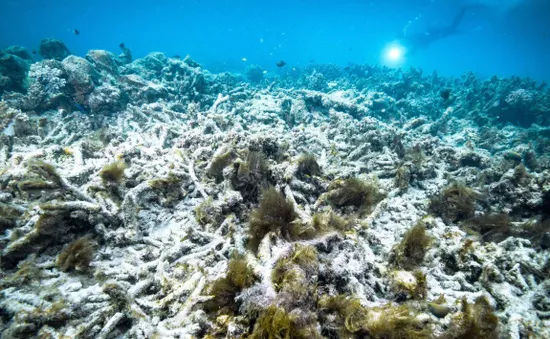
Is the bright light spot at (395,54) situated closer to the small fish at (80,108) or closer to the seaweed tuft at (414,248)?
the small fish at (80,108)

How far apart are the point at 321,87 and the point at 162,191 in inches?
667

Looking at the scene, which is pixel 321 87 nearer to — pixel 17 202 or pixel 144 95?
pixel 144 95

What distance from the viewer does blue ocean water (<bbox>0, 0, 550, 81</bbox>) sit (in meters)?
52.4

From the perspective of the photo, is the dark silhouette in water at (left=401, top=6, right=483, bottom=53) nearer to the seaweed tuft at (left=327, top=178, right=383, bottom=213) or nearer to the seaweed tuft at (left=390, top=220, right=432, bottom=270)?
the seaweed tuft at (left=327, top=178, right=383, bottom=213)

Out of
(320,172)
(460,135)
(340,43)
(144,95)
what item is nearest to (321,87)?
(460,135)

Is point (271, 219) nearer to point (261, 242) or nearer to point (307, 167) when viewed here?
point (261, 242)

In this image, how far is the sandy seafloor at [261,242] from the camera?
2.18 meters

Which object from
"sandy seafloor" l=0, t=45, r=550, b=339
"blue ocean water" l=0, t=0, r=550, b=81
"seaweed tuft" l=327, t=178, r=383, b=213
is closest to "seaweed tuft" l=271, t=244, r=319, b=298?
"sandy seafloor" l=0, t=45, r=550, b=339

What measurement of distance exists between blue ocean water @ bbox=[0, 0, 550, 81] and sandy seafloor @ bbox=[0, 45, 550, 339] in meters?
37.3

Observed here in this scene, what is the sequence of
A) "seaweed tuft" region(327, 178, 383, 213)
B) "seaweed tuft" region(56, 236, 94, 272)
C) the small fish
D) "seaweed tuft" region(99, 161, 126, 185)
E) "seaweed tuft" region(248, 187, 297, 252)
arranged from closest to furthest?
"seaweed tuft" region(56, 236, 94, 272) → "seaweed tuft" region(248, 187, 297, 252) → "seaweed tuft" region(99, 161, 126, 185) → "seaweed tuft" region(327, 178, 383, 213) → the small fish

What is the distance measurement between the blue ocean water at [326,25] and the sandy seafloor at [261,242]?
37255 mm

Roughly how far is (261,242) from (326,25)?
393ft

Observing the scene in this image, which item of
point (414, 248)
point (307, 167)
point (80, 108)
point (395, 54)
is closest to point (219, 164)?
point (307, 167)

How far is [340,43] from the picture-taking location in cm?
15600
